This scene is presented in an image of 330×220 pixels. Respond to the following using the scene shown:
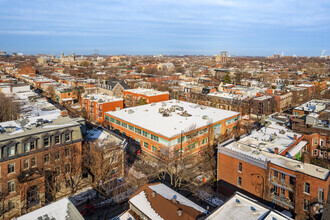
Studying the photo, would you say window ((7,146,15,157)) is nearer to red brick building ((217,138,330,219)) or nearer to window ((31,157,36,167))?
window ((31,157,36,167))

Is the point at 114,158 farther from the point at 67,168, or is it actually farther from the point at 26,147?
the point at 26,147

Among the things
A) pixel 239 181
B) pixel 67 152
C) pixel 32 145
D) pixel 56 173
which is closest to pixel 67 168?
pixel 56 173

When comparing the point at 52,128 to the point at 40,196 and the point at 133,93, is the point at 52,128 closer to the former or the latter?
the point at 40,196

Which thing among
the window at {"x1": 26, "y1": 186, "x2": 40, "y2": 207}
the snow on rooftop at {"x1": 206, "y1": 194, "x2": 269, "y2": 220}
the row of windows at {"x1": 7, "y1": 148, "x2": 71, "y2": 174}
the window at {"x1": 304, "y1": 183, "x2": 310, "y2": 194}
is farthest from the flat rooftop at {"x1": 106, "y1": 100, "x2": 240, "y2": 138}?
the window at {"x1": 304, "y1": 183, "x2": 310, "y2": 194}

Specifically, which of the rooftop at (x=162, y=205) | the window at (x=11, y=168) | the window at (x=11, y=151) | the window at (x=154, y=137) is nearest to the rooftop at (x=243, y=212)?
the rooftop at (x=162, y=205)

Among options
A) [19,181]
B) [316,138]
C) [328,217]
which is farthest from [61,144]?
[316,138]
